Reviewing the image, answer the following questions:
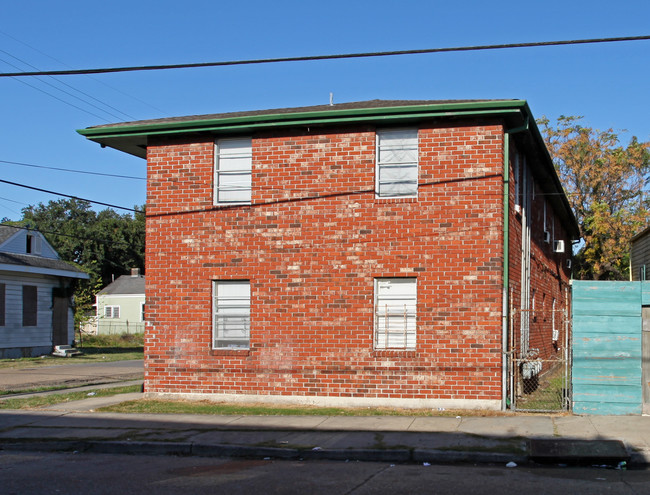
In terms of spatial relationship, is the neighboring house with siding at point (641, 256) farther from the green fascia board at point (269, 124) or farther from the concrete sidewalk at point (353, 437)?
the concrete sidewalk at point (353, 437)

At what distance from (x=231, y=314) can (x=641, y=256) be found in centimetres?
1742

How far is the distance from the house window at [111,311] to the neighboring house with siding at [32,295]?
29123 millimetres

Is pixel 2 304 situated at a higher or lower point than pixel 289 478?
higher

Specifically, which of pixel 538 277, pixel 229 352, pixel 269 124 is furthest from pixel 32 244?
pixel 538 277

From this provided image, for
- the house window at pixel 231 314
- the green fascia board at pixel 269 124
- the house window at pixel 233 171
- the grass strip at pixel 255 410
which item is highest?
the green fascia board at pixel 269 124

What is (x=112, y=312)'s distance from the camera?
65875 mm

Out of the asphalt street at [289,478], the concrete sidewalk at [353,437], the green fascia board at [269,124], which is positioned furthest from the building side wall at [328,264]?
the asphalt street at [289,478]

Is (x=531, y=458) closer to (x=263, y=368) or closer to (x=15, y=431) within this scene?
(x=263, y=368)

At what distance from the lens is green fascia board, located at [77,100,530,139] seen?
42.5ft

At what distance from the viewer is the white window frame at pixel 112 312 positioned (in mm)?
65750

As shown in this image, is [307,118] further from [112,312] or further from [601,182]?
[112,312]

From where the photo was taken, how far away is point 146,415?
12.8 m

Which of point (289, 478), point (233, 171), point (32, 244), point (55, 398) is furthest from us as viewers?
point (32, 244)

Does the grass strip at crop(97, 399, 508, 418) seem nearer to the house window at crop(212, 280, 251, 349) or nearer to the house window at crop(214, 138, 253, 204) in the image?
the house window at crop(212, 280, 251, 349)
